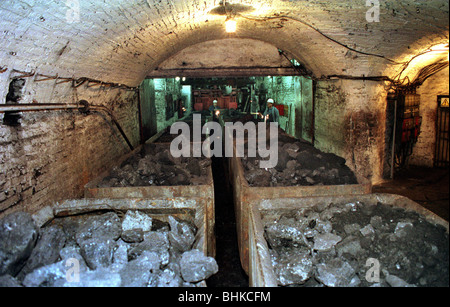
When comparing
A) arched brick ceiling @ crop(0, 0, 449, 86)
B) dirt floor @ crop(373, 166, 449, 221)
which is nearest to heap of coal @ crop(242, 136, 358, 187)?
arched brick ceiling @ crop(0, 0, 449, 86)

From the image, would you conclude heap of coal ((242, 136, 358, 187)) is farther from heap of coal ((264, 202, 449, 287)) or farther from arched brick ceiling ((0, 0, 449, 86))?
arched brick ceiling ((0, 0, 449, 86))

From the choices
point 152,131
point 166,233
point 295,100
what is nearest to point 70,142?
point 166,233

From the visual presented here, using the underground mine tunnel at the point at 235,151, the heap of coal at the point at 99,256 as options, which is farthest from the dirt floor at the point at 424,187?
the heap of coal at the point at 99,256

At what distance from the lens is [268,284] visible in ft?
7.49

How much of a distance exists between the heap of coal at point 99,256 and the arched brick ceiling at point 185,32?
161 cm

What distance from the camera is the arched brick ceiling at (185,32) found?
281cm

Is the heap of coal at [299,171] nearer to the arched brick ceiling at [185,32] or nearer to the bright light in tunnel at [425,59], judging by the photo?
the arched brick ceiling at [185,32]

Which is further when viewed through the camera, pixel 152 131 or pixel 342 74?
pixel 152 131

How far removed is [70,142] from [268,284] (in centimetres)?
350

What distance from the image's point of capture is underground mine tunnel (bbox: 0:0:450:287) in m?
2.61

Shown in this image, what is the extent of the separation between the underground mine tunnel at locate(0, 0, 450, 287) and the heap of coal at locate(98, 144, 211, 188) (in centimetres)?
4

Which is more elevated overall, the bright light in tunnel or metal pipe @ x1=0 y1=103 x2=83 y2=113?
the bright light in tunnel

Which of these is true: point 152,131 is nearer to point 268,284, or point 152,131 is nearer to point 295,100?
point 295,100

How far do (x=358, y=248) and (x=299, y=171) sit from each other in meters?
2.06
